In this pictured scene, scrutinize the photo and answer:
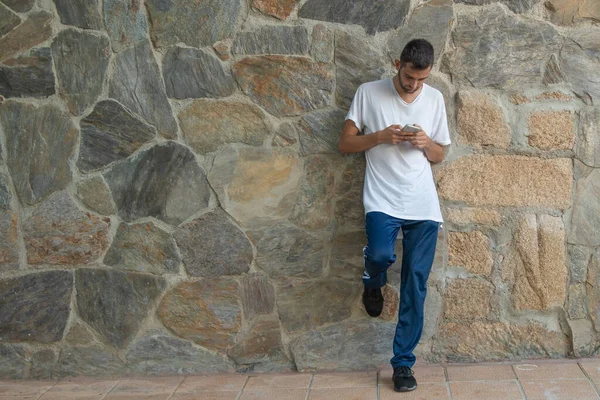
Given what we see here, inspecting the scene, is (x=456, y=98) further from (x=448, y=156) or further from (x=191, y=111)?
(x=191, y=111)

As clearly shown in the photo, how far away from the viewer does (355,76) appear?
402 cm

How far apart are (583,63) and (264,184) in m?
1.65

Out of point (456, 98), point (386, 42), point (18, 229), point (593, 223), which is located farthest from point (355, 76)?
point (18, 229)

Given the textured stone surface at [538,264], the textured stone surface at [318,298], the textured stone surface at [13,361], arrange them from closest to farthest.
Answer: the textured stone surface at [538,264], the textured stone surface at [318,298], the textured stone surface at [13,361]

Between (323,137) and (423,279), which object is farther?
(323,137)

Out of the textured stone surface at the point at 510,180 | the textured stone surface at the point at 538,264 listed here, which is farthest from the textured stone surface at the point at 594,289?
the textured stone surface at the point at 510,180

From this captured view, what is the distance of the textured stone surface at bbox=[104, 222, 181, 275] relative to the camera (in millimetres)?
4160

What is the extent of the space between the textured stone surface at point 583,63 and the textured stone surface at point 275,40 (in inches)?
49.4

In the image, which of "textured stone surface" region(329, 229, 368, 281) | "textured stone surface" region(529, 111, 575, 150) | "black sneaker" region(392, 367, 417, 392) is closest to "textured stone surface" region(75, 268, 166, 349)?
"textured stone surface" region(329, 229, 368, 281)

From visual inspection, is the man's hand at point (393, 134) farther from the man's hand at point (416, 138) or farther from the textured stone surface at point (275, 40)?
the textured stone surface at point (275, 40)

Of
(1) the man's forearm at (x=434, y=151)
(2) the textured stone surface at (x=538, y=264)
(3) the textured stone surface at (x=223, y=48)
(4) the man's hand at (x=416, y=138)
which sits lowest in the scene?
(2) the textured stone surface at (x=538, y=264)

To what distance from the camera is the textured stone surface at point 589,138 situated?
3.99 meters

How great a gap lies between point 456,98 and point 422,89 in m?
0.23

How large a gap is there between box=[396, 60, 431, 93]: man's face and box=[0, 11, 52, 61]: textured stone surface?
1752mm
